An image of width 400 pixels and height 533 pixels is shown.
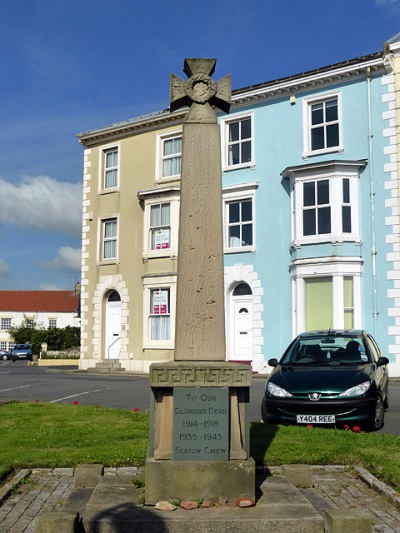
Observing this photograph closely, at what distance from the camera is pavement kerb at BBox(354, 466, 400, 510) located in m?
5.96

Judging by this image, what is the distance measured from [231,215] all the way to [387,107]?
277 inches

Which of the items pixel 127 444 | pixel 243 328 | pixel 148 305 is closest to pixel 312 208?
pixel 243 328

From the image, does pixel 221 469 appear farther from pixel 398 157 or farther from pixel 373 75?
pixel 373 75

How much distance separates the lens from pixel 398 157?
864 inches

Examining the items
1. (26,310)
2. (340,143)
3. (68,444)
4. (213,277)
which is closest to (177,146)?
(340,143)

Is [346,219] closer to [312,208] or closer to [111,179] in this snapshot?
[312,208]

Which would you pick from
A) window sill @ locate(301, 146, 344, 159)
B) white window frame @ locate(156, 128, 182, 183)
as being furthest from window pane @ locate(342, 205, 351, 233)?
white window frame @ locate(156, 128, 182, 183)

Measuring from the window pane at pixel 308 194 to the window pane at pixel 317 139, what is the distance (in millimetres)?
1500

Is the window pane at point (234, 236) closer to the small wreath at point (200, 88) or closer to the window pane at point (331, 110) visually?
the window pane at point (331, 110)

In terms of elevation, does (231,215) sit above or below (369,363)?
above

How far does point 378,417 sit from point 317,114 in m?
16.0

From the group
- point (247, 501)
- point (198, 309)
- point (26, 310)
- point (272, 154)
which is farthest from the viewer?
point (26, 310)

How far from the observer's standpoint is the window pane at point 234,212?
25547 millimetres

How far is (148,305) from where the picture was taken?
1067 inches
